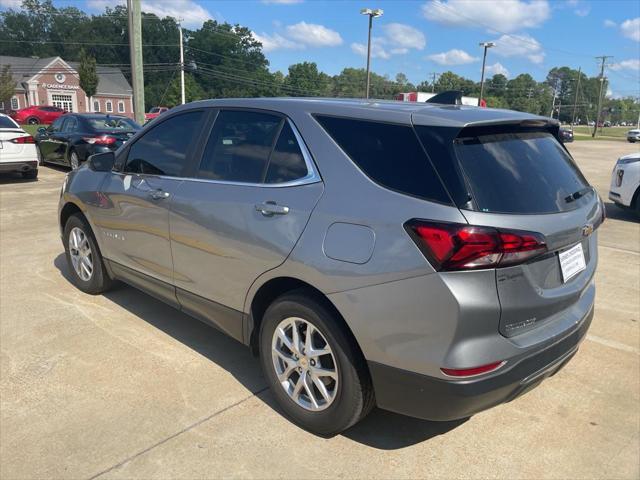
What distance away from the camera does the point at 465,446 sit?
2.78m

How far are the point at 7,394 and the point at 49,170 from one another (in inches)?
471

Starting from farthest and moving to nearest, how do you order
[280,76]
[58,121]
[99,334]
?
1. [280,76]
2. [58,121]
3. [99,334]

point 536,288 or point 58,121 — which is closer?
point 536,288

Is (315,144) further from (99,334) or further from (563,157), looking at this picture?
(99,334)

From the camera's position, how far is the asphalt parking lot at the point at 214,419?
2594 millimetres

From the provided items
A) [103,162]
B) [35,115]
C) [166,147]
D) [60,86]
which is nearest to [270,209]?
[166,147]

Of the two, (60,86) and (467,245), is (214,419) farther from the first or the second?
(60,86)

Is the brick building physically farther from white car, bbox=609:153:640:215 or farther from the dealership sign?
white car, bbox=609:153:640:215

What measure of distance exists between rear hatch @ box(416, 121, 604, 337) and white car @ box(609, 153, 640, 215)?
726 cm

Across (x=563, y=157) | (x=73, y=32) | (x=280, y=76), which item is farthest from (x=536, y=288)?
(x=73, y=32)

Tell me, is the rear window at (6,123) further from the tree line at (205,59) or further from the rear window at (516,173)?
the tree line at (205,59)

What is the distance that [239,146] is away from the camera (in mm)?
3217

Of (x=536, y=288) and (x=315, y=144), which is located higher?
(x=315, y=144)

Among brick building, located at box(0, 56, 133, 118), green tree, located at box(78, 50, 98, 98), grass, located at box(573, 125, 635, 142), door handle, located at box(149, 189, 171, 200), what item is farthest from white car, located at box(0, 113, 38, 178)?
brick building, located at box(0, 56, 133, 118)
